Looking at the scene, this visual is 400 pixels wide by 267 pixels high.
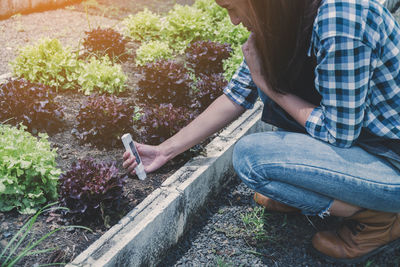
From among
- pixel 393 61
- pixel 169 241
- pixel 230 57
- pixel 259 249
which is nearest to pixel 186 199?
pixel 169 241

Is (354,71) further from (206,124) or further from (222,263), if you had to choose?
(222,263)

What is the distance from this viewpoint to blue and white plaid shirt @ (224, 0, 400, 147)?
1902 mm

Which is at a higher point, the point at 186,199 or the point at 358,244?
the point at 186,199

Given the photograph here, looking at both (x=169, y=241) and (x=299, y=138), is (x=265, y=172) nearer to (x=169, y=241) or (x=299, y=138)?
(x=299, y=138)

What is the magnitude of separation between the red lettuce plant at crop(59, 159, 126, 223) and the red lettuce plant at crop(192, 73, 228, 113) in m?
→ 1.42

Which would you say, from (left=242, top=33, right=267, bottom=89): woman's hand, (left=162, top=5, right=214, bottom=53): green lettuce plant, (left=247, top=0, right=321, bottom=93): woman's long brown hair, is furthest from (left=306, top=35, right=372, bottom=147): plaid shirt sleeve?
(left=162, top=5, right=214, bottom=53): green lettuce plant

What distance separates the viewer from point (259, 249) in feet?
8.80

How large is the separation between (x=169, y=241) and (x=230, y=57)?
248 centimetres

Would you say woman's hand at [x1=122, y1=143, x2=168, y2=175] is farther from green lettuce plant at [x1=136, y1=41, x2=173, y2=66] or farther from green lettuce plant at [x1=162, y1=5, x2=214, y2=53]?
green lettuce plant at [x1=162, y1=5, x2=214, y2=53]

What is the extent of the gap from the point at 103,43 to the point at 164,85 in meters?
1.15

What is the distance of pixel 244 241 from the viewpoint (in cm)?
274

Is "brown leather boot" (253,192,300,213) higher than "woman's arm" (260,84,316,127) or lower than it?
lower

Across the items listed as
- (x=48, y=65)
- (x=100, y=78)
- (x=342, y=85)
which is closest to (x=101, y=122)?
(x=100, y=78)

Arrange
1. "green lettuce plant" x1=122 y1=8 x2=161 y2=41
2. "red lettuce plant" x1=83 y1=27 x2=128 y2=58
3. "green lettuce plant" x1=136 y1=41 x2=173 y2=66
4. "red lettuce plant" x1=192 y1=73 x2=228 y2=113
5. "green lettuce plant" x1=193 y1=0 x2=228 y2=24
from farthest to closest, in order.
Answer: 1. "green lettuce plant" x1=193 y1=0 x2=228 y2=24
2. "green lettuce plant" x1=122 y1=8 x2=161 y2=41
3. "red lettuce plant" x1=83 y1=27 x2=128 y2=58
4. "green lettuce plant" x1=136 y1=41 x2=173 y2=66
5. "red lettuce plant" x1=192 y1=73 x2=228 y2=113
